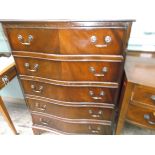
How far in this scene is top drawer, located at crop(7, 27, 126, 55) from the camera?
0.84 meters

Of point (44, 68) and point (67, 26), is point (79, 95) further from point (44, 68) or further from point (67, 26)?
point (67, 26)

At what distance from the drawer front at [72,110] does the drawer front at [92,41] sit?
51 cm

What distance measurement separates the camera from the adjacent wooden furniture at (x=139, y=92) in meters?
0.89

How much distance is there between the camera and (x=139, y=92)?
917mm

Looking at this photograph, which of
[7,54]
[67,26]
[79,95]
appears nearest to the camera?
[67,26]

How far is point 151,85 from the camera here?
0.85m

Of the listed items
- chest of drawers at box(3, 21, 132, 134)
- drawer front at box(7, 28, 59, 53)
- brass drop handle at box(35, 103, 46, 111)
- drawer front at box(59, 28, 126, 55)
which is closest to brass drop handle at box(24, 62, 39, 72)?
chest of drawers at box(3, 21, 132, 134)

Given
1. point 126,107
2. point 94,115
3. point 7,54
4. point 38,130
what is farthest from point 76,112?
point 7,54

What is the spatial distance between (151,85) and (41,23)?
757 mm

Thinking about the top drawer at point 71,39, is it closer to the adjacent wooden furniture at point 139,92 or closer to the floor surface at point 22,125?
the adjacent wooden furniture at point 139,92

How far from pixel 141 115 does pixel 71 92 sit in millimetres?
534

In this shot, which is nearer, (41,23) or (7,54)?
(41,23)

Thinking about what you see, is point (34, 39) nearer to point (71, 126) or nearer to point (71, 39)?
point (71, 39)

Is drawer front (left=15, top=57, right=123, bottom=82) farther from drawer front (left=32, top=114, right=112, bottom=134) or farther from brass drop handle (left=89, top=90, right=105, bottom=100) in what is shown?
drawer front (left=32, top=114, right=112, bottom=134)
